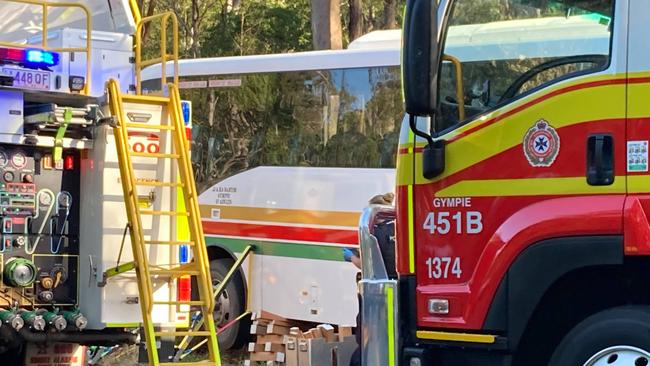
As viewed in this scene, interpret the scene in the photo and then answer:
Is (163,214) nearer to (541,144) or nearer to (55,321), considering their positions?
(55,321)

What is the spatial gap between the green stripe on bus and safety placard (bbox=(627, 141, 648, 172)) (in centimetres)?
648

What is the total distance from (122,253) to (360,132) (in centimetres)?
416

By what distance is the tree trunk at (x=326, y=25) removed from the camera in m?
18.1

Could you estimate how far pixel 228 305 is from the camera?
12781 mm

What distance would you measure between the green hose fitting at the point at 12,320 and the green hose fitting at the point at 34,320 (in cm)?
4

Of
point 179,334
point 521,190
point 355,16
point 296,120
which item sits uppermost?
point 355,16

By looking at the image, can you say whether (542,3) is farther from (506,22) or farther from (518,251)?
(518,251)

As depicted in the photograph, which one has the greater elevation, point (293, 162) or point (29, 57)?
point (29, 57)

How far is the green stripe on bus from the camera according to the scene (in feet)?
38.0

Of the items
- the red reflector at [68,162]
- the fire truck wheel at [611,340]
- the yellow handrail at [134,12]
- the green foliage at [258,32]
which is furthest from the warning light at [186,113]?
the green foliage at [258,32]

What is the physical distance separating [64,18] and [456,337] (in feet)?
17.5

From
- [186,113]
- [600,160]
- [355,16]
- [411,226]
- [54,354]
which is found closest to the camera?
[600,160]

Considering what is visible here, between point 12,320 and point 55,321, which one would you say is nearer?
point 12,320

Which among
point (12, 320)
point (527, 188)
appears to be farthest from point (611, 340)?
point (12, 320)
